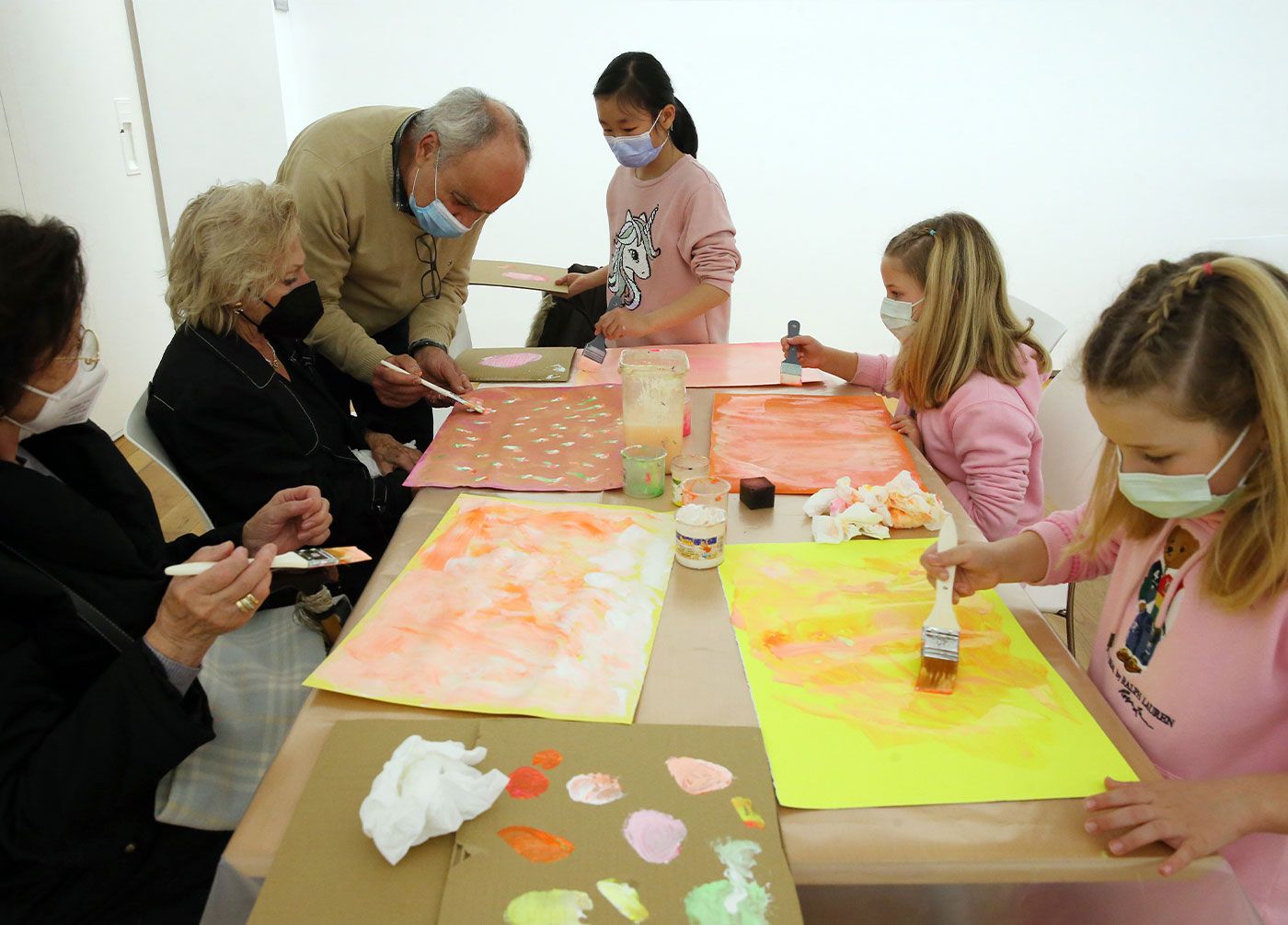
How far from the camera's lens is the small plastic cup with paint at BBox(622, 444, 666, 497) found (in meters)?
1.57

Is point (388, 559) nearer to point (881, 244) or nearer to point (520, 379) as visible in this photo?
point (520, 379)

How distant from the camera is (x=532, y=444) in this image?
1.83m

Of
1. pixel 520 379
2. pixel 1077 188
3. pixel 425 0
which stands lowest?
pixel 520 379

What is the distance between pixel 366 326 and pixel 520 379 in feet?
1.62

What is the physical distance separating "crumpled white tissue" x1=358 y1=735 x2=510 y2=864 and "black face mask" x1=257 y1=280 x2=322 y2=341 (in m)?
1.19

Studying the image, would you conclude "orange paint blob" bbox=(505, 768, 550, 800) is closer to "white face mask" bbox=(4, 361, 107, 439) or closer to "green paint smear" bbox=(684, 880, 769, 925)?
"green paint smear" bbox=(684, 880, 769, 925)

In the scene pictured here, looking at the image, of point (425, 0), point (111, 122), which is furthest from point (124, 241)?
point (425, 0)

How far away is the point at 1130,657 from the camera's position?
3.73 feet

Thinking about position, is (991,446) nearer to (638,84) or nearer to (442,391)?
(442,391)

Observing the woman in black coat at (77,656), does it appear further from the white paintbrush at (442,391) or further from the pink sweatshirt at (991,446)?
the pink sweatshirt at (991,446)

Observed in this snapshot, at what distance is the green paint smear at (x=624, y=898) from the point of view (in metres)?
0.75

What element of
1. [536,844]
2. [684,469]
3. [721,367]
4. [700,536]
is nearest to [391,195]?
[721,367]

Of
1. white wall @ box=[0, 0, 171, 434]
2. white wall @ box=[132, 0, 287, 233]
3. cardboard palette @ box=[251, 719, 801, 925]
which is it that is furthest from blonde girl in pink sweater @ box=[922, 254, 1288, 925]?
white wall @ box=[132, 0, 287, 233]

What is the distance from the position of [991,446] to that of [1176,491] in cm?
71
